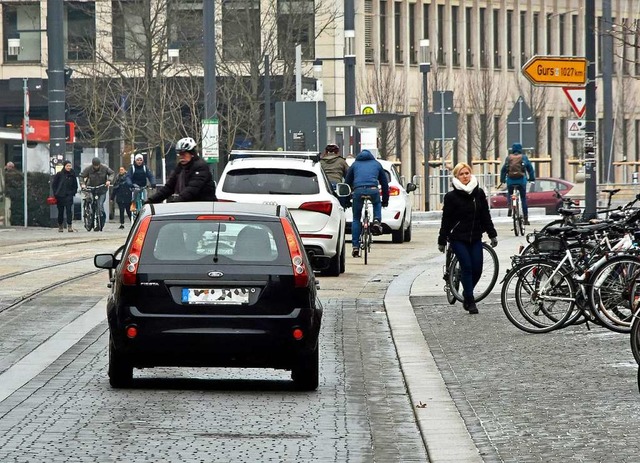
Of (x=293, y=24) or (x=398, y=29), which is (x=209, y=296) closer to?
(x=293, y=24)

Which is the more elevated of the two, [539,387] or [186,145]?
[186,145]

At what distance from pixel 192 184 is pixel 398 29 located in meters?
57.7

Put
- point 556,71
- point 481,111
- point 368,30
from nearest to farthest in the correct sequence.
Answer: point 556,71, point 368,30, point 481,111

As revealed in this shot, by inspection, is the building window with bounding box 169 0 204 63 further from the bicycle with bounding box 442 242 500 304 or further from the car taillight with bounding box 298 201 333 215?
the bicycle with bounding box 442 242 500 304

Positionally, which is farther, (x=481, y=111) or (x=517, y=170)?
(x=481, y=111)

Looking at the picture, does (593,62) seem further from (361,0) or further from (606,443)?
(361,0)

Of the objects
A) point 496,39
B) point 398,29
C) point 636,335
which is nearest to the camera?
point 636,335

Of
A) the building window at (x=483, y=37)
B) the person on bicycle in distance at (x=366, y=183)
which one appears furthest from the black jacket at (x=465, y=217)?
the building window at (x=483, y=37)

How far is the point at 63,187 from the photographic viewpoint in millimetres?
41344

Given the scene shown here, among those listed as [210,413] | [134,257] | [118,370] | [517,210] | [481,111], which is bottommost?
[210,413]

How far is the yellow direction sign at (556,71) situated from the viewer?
23.6 metres

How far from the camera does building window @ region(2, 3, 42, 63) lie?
7188 centimetres

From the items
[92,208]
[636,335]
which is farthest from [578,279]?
[92,208]

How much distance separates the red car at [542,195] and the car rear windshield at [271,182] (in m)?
33.1
